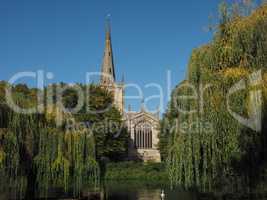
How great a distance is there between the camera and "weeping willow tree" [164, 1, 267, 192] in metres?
13.8

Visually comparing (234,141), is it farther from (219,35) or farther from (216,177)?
(219,35)

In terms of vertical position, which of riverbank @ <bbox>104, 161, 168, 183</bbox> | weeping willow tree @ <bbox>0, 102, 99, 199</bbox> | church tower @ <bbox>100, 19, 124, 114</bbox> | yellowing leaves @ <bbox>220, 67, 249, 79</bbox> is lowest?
riverbank @ <bbox>104, 161, 168, 183</bbox>

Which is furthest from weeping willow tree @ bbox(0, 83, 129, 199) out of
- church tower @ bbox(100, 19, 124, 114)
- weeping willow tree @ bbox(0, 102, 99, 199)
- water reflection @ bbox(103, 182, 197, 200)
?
church tower @ bbox(100, 19, 124, 114)

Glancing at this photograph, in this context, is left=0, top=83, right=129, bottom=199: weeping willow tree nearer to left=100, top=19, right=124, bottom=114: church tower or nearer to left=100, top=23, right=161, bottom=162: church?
left=100, top=23, right=161, bottom=162: church

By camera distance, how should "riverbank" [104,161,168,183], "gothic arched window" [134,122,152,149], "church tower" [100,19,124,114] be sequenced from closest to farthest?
"riverbank" [104,161,168,183] → "gothic arched window" [134,122,152,149] → "church tower" [100,19,124,114]

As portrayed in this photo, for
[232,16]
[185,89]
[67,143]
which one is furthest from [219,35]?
[67,143]

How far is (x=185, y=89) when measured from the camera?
611 inches

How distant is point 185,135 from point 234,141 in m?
1.90

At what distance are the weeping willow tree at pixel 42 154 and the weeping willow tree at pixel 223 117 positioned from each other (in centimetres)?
597

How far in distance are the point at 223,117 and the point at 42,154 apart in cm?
912

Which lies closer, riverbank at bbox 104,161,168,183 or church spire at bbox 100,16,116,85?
riverbank at bbox 104,161,168,183

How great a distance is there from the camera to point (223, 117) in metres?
14.1

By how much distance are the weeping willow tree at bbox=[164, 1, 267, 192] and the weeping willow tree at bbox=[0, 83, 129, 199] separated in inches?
235

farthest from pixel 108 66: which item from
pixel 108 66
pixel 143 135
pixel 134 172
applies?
pixel 134 172
